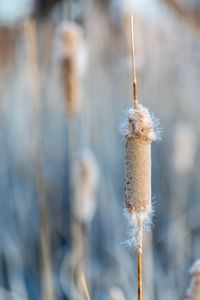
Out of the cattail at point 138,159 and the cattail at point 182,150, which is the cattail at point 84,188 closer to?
the cattail at point 182,150

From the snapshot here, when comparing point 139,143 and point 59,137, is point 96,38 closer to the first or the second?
point 59,137

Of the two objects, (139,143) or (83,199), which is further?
(83,199)

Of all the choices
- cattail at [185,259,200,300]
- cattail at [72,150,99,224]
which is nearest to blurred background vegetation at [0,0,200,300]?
cattail at [72,150,99,224]

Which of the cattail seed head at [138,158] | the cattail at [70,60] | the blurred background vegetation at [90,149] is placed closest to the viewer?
the cattail seed head at [138,158]

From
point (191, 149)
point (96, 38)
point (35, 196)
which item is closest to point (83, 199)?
point (191, 149)

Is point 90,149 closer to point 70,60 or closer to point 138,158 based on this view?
point 70,60

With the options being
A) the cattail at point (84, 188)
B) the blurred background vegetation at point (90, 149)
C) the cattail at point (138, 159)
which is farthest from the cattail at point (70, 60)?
the cattail at point (138, 159)

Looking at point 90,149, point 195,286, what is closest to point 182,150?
point 90,149
